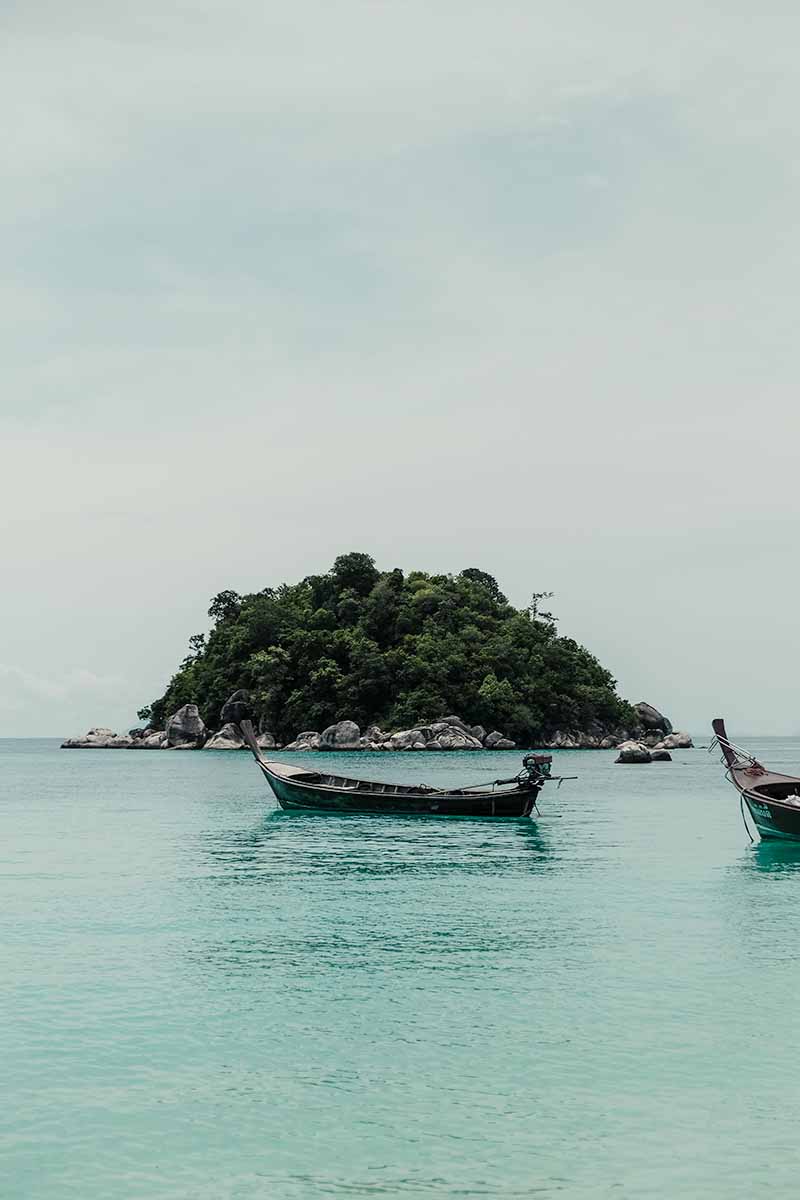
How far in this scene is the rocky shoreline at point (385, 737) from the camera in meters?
118

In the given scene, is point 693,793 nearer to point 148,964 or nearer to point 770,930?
point 770,930

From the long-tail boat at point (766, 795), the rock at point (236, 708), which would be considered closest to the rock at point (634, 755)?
the rock at point (236, 708)

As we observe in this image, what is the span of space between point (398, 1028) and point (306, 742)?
351 ft

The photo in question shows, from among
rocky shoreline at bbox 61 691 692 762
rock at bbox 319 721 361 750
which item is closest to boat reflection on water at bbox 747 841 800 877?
rocky shoreline at bbox 61 691 692 762

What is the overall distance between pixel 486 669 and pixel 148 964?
110m

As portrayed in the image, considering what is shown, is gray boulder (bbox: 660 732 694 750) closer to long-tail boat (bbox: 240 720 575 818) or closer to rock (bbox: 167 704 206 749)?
rock (bbox: 167 704 206 749)

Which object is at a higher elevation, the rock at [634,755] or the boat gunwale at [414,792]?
the boat gunwale at [414,792]

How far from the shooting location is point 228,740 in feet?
411

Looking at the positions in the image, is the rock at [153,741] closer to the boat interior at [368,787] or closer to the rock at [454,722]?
the rock at [454,722]

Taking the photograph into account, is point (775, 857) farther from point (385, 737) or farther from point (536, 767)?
point (385, 737)

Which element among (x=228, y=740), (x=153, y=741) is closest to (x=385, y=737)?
(x=228, y=740)

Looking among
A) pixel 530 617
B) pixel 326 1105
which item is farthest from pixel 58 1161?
pixel 530 617

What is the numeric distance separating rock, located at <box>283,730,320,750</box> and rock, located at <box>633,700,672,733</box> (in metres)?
41.5

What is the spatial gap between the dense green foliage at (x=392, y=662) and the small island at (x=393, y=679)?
16 centimetres
